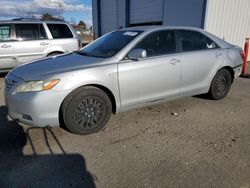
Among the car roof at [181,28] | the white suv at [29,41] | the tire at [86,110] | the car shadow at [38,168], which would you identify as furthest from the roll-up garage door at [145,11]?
the car shadow at [38,168]

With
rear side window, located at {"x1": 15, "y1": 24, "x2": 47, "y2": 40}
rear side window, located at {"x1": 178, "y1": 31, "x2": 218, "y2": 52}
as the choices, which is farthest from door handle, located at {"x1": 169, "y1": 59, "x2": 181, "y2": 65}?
rear side window, located at {"x1": 15, "y1": 24, "x2": 47, "y2": 40}

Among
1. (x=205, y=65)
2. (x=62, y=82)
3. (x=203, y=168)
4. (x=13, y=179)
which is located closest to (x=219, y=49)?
(x=205, y=65)

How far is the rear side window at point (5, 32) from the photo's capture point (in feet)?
23.3

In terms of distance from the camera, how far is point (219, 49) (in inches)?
188

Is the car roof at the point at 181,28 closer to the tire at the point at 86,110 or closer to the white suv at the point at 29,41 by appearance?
Result: the tire at the point at 86,110

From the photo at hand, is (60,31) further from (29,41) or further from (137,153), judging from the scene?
(137,153)

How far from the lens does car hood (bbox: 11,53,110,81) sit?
10.7ft

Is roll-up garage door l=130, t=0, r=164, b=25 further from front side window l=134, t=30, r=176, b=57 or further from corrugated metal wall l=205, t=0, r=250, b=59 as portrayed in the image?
front side window l=134, t=30, r=176, b=57

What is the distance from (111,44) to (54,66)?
3.81 ft

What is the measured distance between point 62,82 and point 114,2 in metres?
15.9

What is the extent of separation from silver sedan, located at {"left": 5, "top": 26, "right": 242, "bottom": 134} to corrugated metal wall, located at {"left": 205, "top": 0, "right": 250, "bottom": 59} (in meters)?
5.15

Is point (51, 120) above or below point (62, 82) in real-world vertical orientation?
below

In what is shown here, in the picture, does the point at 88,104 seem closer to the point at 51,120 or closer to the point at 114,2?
the point at 51,120

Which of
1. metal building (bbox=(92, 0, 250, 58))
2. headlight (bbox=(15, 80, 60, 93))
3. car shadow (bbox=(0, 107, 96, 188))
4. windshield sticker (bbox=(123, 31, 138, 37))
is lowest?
car shadow (bbox=(0, 107, 96, 188))
